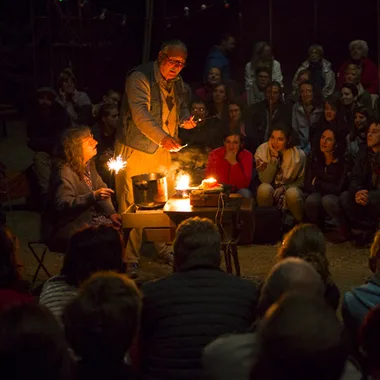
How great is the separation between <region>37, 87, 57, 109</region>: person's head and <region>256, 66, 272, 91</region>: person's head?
2.62 m

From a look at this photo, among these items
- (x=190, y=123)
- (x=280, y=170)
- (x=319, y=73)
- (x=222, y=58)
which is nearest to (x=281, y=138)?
(x=280, y=170)

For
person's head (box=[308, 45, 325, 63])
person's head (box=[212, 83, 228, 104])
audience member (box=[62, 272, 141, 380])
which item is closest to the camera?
audience member (box=[62, 272, 141, 380])

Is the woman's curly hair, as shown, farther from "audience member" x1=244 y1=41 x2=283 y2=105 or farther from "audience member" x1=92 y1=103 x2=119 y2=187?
"audience member" x1=244 y1=41 x2=283 y2=105

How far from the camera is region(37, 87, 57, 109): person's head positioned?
9.68 metres

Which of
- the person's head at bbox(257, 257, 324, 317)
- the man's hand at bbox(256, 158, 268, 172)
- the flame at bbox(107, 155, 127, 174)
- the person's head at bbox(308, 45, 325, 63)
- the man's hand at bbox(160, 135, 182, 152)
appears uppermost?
the person's head at bbox(308, 45, 325, 63)

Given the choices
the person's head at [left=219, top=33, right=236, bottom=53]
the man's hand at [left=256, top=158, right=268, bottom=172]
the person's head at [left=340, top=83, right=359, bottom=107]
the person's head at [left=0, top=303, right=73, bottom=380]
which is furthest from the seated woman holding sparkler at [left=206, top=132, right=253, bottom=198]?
the person's head at [left=0, top=303, right=73, bottom=380]

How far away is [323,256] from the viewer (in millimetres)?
4355

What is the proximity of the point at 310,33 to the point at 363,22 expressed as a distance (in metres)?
0.89

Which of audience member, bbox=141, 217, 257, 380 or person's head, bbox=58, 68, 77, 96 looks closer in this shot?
audience member, bbox=141, 217, 257, 380

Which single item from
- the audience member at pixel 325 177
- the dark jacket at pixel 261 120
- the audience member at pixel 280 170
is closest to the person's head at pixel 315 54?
the dark jacket at pixel 261 120

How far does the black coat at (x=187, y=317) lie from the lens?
12.2ft

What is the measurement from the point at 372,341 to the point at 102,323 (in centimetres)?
93

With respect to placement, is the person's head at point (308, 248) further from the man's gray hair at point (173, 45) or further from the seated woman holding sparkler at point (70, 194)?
the man's gray hair at point (173, 45)

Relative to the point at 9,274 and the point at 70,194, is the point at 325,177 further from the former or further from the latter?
the point at 9,274
